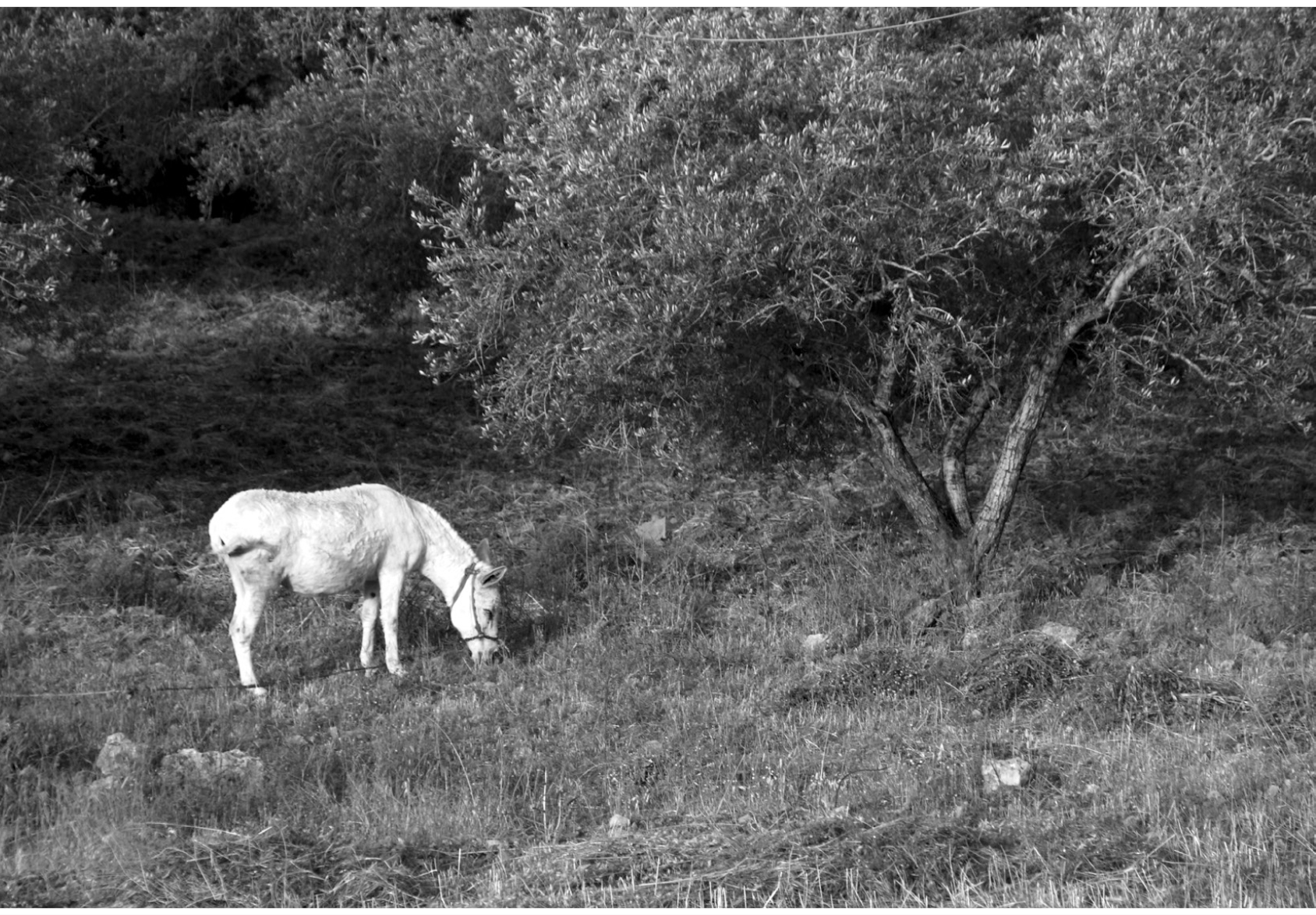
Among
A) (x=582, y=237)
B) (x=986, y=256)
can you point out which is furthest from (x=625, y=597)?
(x=986, y=256)

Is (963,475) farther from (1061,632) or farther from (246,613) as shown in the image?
(246,613)

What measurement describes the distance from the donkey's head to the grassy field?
24cm

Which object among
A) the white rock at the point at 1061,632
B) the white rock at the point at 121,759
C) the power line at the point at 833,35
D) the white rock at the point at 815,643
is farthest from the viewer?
the white rock at the point at 815,643

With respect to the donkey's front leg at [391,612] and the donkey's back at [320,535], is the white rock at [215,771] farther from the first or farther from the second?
the donkey's front leg at [391,612]

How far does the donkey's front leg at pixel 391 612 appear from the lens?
11.9m

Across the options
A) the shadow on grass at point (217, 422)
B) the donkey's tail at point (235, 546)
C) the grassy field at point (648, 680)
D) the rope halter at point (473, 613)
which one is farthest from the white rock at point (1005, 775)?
the shadow on grass at point (217, 422)

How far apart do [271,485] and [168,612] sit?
357cm

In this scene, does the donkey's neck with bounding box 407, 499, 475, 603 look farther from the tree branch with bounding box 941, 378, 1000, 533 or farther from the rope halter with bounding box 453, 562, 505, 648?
the tree branch with bounding box 941, 378, 1000, 533

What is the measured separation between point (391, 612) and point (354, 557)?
61 centimetres

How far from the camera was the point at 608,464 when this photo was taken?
19250 mm

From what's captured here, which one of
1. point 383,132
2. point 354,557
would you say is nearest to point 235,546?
point 354,557

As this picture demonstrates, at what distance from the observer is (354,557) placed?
38.9 ft

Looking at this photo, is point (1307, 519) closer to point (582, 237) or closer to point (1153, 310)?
point (1153, 310)

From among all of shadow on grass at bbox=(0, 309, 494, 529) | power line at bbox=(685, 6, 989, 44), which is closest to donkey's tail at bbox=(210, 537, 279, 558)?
shadow on grass at bbox=(0, 309, 494, 529)
